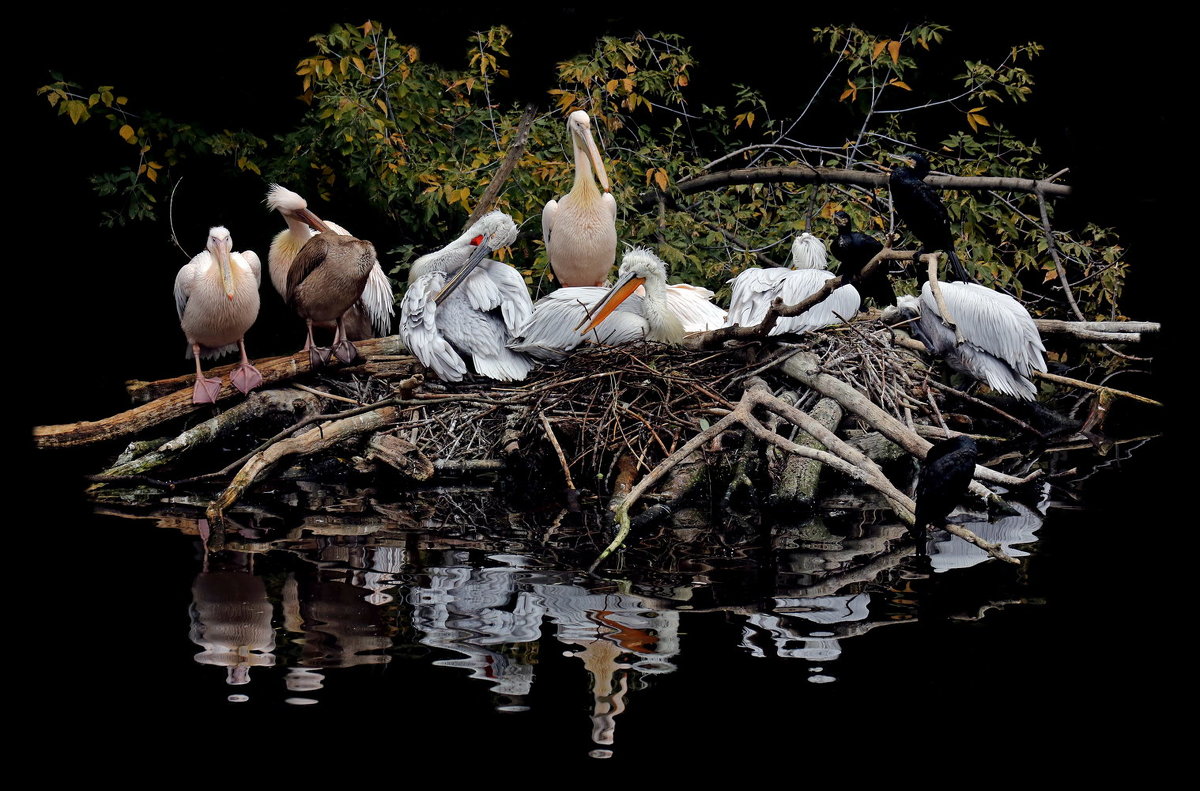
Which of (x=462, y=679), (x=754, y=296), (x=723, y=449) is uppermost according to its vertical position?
(x=754, y=296)

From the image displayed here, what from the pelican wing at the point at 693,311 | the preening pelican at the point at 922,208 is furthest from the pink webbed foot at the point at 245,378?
the preening pelican at the point at 922,208

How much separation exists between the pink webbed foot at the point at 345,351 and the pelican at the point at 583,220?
140 cm

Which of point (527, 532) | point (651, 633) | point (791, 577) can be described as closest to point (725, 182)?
point (527, 532)

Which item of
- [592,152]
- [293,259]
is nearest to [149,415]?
[293,259]

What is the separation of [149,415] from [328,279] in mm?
1152

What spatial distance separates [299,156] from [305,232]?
144cm

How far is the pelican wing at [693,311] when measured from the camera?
638 centimetres

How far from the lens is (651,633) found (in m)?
3.57

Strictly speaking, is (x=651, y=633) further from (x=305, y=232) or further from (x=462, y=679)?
(x=305, y=232)

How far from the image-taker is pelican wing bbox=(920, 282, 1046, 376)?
20.0 feet

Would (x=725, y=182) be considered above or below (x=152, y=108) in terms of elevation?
below

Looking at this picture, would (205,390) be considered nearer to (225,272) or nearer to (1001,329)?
(225,272)

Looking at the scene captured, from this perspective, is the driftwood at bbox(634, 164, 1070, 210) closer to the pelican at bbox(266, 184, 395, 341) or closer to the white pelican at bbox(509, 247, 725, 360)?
the white pelican at bbox(509, 247, 725, 360)

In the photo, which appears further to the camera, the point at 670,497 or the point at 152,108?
the point at 152,108
